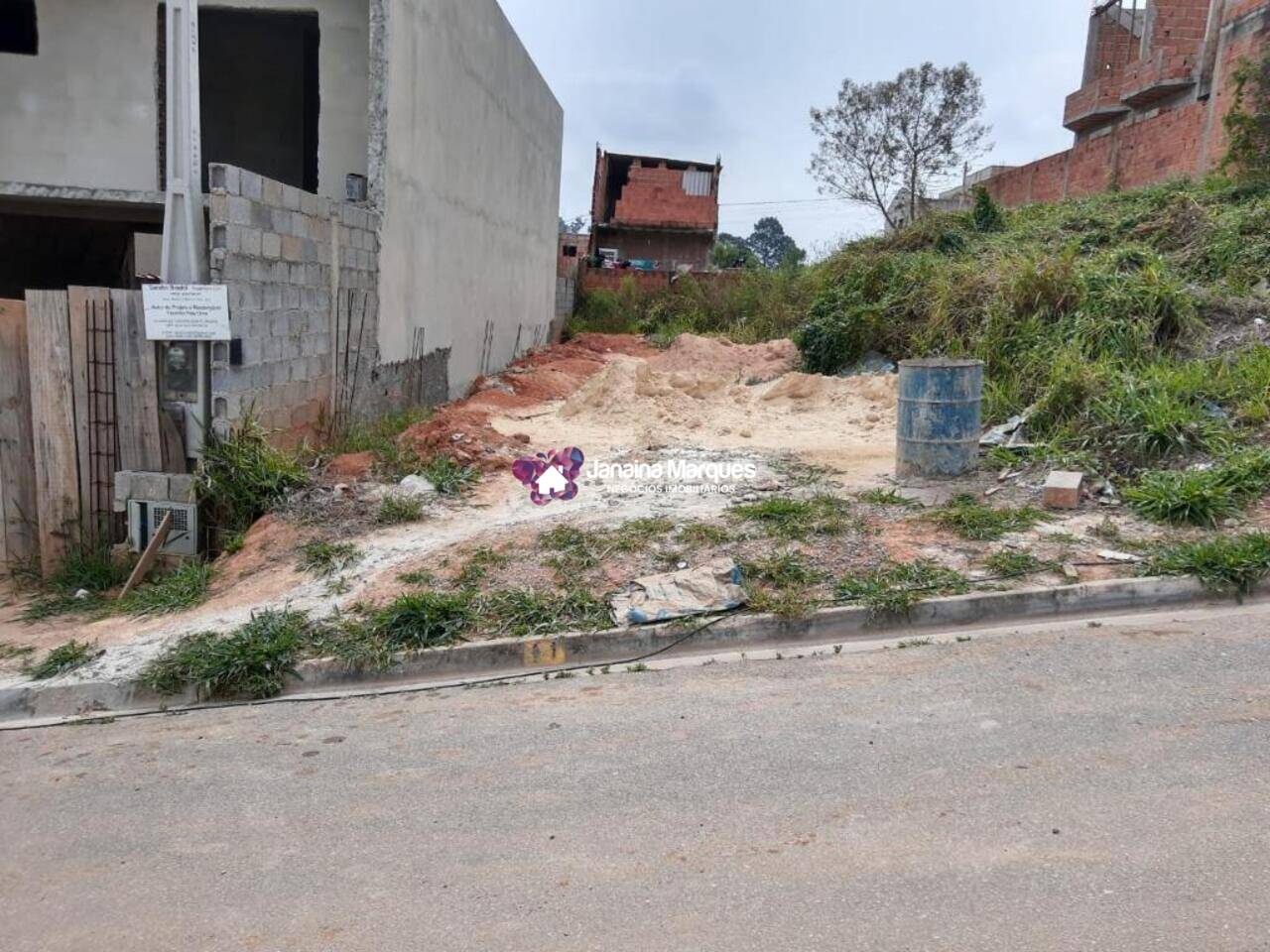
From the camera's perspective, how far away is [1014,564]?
5.61 m

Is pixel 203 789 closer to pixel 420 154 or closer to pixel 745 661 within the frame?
pixel 745 661

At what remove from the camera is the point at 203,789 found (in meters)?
3.75

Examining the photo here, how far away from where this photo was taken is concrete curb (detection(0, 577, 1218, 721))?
4.92 m

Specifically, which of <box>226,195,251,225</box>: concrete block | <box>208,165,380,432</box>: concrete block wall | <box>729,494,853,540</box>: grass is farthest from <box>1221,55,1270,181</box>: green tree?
<box>226,195,251,225</box>: concrete block

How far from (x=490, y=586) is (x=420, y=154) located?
21.2 feet

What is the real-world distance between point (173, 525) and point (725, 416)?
21.8 feet

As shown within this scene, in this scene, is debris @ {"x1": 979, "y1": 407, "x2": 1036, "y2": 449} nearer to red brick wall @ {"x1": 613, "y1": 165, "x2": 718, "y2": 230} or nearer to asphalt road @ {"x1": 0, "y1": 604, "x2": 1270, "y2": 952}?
asphalt road @ {"x1": 0, "y1": 604, "x2": 1270, "y2": 952}

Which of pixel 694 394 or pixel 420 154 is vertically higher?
pixel 420 154

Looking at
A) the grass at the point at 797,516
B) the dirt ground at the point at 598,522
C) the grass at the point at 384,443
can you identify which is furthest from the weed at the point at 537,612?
the grass at the point at 384,443

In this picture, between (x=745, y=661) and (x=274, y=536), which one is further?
(x=274, y=536)

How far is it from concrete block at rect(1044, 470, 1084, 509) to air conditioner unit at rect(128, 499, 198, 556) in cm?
605

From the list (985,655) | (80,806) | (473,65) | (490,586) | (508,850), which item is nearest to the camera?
(508,850)

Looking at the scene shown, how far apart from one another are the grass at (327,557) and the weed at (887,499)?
144 inches

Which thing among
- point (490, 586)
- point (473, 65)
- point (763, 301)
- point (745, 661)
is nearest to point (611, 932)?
point (745, 661)
